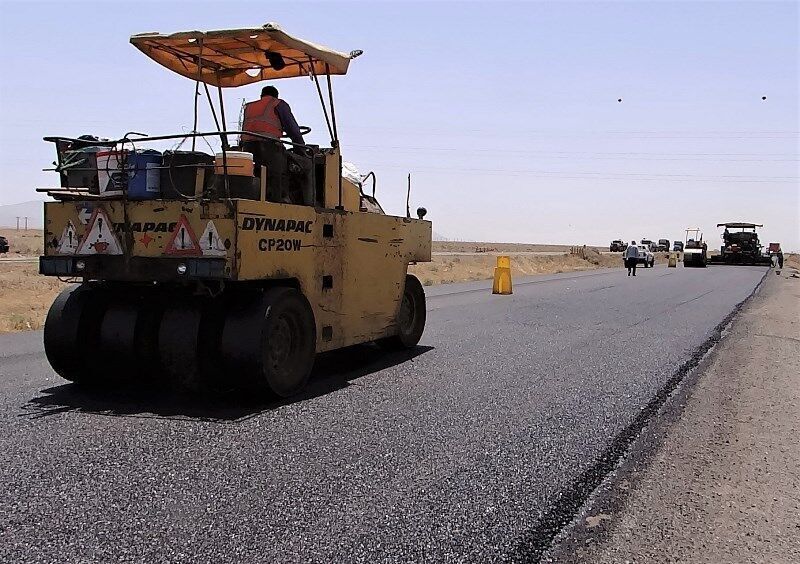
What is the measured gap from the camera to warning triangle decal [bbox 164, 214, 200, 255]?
577 cm

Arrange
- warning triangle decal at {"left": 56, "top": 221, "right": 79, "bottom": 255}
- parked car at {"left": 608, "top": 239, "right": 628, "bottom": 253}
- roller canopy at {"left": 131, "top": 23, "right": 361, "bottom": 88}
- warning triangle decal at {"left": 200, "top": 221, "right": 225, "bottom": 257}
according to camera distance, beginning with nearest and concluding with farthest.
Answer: warning triangle decal at {"left": 200, "top": 221, "right": 225, "bottom": 257}, warning triangle decal at {"left": 56, "top": 221, "right": 79, "bottom": 255}, roller canopy at {"left": 131, "top": 23, "right": 361, "bottom": 88}, parked car at {"left": 608, "top": 239, "right": 628, "bottom": 253}

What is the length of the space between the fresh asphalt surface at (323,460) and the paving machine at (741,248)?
50763 mm

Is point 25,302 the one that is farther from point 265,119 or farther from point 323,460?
point 323,460

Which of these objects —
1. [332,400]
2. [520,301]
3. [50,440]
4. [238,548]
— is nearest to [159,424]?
[50,440]

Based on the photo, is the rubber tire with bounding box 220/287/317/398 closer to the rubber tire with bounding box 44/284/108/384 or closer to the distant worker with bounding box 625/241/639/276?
the rubber tire with bounding box 44/284/108/384

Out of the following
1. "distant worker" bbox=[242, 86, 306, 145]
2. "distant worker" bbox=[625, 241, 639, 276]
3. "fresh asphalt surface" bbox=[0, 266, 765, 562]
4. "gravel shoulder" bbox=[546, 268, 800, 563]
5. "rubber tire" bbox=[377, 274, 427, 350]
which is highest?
"distant worker" bbox=[242, 86, 306, 145]

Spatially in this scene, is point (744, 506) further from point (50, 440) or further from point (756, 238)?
point (756, 238)

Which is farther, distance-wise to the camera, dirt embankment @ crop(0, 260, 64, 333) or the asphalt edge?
dirt embankment @ crop(0, 260, 64, 333)

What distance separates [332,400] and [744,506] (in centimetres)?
323

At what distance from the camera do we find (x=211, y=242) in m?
5.70

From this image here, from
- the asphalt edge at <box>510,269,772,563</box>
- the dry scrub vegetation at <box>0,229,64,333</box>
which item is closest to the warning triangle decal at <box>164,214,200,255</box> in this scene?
the asphalt edge at <box>510,269,772,563</box>

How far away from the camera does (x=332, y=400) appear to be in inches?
249

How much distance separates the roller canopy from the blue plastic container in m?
1.01

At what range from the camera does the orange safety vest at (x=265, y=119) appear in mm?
6930
